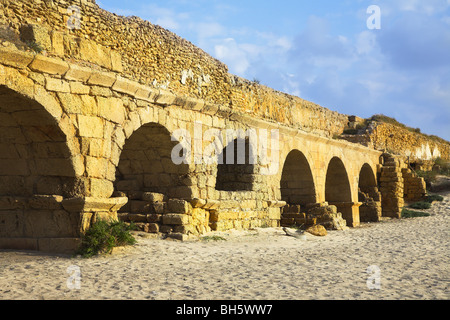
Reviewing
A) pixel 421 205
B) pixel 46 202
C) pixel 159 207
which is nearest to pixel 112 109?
pixel 46 202

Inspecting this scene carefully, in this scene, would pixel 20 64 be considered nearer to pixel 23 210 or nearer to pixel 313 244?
pixel 23 210

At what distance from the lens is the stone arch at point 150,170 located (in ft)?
27.9

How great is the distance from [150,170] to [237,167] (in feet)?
8.46

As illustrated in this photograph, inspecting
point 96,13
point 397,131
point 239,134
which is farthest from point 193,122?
point 397,131

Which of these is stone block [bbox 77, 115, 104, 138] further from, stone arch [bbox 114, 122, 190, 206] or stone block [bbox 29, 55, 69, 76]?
stone arch [bbox 114, 122, 190, 206]

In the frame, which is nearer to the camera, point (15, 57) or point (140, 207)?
point (15, 57)

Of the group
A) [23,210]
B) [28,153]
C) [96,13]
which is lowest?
[23,210]

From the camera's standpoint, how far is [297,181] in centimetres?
1311

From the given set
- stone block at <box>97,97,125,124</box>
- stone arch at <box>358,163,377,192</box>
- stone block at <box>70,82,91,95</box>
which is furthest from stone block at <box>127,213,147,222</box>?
stone arch at <box>358,163,377,192</box>

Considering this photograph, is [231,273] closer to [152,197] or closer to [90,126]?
[90,126]

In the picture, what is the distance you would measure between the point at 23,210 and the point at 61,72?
1959 mm

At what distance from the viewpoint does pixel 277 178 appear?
444 inches

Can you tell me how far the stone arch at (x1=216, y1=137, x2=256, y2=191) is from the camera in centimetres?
1059

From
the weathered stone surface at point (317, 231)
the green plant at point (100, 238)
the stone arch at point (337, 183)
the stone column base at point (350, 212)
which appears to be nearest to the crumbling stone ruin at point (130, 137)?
the green plant at point (100, 238)
